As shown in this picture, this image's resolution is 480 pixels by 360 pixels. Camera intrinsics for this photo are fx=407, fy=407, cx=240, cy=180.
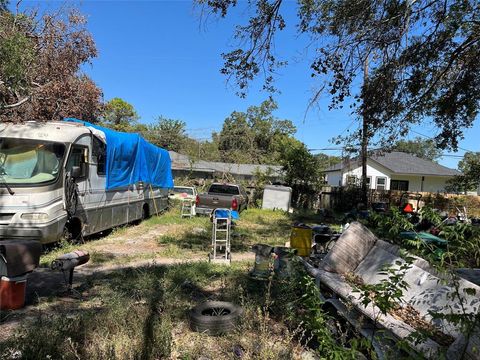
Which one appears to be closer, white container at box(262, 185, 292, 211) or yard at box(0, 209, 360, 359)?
yard at box(0, 209, 360, 359)

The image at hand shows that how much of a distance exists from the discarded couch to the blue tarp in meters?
7.84

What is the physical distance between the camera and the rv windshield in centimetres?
885

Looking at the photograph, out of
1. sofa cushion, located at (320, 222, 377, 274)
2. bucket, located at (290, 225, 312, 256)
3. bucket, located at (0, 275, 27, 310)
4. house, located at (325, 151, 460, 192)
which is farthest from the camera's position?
house, located at (325, 151, 460, 192)

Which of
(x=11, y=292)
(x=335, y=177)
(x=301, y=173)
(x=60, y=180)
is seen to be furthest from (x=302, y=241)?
(x=335, y=177)

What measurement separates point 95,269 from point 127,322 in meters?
4.04

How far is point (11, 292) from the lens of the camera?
5316 millimetres

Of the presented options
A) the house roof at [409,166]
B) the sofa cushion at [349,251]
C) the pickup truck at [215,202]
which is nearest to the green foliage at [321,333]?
the sofa cushion at [349,251]

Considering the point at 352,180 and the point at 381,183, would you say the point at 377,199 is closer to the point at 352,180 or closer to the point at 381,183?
the point at 352,180

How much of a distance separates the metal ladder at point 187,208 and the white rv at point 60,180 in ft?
15.4

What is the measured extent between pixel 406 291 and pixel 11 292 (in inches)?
192

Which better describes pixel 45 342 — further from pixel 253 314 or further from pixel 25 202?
pixel 25 202

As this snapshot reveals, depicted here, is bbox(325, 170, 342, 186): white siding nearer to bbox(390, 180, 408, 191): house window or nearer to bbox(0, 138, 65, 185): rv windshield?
bbox(390, 180, 408, 191): house window

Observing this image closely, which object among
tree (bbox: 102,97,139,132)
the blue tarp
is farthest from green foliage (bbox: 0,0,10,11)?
tree (bbox: 102,97,139,132)

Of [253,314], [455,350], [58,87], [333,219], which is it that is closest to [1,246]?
[253,314]
